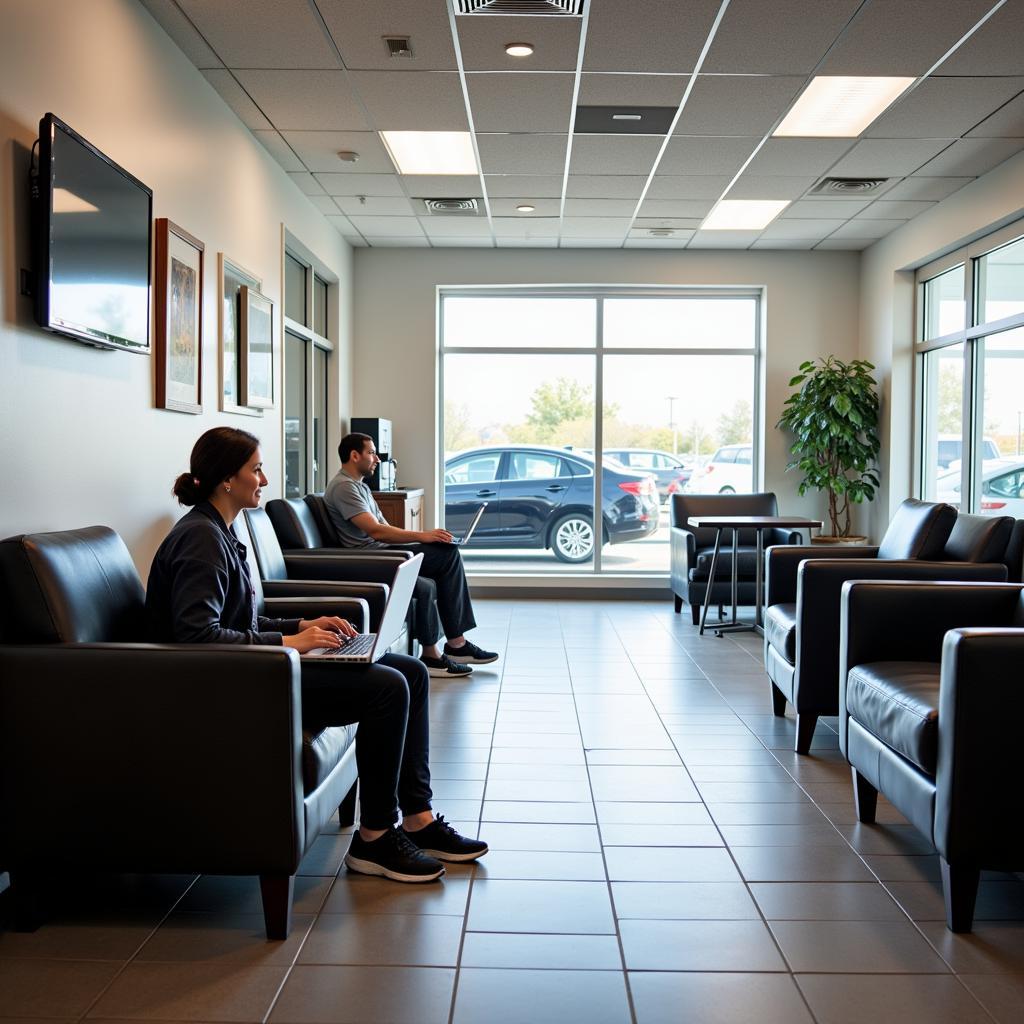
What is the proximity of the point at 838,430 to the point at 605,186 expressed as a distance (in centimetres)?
269

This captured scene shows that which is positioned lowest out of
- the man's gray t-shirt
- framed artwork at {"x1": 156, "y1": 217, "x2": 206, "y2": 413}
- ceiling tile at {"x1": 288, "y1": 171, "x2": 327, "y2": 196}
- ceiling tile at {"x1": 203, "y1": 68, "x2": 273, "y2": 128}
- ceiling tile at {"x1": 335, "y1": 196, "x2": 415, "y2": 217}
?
the man's gray t-shirt

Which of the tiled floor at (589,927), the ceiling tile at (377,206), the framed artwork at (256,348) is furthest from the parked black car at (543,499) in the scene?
the tiled floor at (589,927)

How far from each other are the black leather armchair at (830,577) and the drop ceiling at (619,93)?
78.5 inches

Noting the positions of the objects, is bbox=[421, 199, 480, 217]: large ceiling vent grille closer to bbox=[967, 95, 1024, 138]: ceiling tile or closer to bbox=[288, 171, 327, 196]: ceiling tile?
bbox=[288, 171, 327, 196]: ceiling tile

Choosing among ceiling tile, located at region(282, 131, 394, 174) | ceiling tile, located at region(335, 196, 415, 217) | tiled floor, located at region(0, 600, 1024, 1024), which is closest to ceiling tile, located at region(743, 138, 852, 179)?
ceiling tile, located at region(282, 131, 394, 174)

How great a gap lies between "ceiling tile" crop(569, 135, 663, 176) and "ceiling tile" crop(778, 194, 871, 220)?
1.41 m

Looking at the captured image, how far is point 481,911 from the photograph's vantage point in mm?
2549

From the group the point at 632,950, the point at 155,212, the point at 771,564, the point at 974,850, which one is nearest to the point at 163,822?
the point at 632,950

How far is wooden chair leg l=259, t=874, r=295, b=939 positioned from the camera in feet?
7.80

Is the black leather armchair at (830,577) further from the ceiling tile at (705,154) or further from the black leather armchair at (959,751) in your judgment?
the ceiling tile at (705,154)

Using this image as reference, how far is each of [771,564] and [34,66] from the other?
3.51 metres

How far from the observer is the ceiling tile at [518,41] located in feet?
13.5

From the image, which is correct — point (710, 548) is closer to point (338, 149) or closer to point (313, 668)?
point (338, 149)

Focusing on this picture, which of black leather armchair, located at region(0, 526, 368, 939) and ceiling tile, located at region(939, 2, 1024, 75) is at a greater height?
ceiling tile, located at region(939, 2, 1024, 75)
